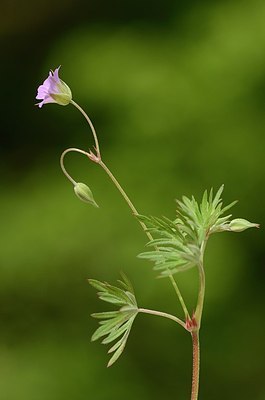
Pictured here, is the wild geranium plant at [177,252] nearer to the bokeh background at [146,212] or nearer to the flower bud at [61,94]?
the flower bud at [61,94]

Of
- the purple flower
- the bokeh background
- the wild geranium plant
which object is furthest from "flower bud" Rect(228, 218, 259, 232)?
the bokeh background

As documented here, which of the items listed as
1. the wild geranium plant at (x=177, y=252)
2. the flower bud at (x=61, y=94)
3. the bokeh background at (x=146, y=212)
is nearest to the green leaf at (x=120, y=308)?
the wild geranium plant at (x=177, y=252)

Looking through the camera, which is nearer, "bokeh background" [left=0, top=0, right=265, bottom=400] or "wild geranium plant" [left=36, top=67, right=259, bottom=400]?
"wild geranium plant" [left=36, top=67, right=259, bottom=400]

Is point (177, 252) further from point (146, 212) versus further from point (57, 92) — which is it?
point (146, 212)

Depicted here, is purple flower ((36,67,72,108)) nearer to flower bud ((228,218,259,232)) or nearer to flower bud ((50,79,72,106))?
flower bud ((50,79,72,106))

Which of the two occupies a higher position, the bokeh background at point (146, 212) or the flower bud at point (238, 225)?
the bokeh background at point (146, 212)

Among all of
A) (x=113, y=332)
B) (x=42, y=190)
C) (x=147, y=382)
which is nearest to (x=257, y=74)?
(x=42, y=190)

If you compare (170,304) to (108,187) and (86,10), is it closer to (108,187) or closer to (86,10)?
(108,187)

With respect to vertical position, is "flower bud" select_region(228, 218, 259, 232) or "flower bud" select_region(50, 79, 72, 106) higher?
"flower bud" select_region(50, 79, 72, 106)
